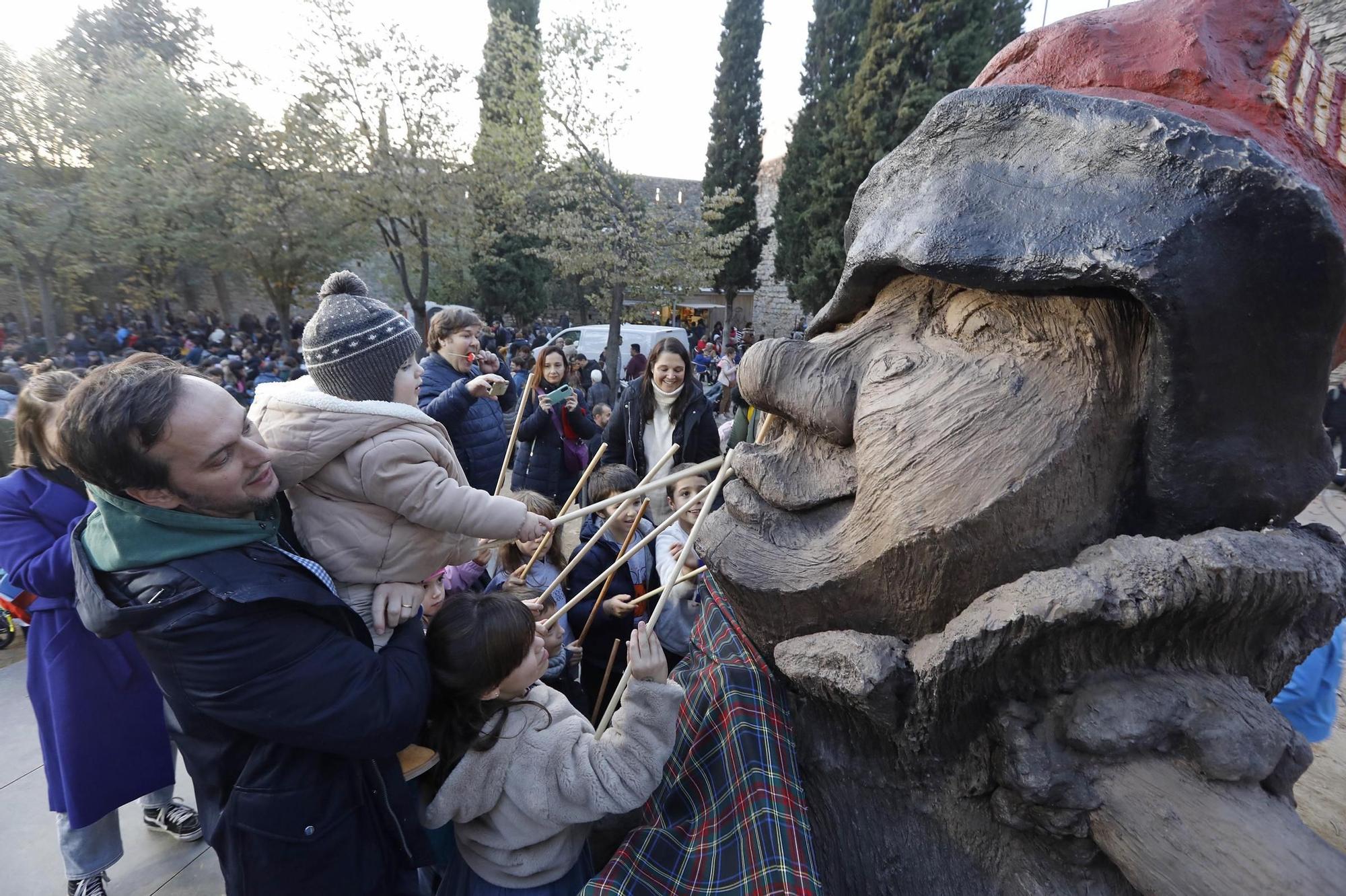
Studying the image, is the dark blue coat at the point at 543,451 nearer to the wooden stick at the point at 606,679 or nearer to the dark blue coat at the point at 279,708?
the wooden stick at the point at 606,679

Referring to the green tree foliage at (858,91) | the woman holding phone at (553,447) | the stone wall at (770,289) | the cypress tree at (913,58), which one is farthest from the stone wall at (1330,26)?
the stone wall at (770,289)

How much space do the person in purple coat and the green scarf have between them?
1266 mm

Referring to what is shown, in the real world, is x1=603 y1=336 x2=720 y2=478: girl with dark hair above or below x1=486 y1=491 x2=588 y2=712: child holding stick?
above

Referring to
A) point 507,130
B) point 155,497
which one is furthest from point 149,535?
point 507,130

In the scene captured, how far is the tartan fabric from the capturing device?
1.25 meters

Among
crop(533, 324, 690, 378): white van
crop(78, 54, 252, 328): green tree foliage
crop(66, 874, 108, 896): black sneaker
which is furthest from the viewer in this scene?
crop(533, 324, 690, 378): white van

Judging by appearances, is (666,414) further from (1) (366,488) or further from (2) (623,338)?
(2) (623,338)

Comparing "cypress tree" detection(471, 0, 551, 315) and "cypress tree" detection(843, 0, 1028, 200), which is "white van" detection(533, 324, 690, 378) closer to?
"cypress tree" detection(471, 0, 551, 315)

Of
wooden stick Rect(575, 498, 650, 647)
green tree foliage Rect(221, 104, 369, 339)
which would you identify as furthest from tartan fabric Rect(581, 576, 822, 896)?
green tree foliage Rect(221, 104, 369, 339)

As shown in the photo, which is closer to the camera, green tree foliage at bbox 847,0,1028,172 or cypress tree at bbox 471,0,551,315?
cypress tree at bbox 471,0,551,315

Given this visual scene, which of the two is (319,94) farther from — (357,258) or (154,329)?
(154,329)

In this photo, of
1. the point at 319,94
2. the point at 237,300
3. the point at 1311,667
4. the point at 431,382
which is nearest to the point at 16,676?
the point at 431,382

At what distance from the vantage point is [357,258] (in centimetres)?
1586

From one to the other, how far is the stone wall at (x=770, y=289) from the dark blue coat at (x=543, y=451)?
1822cm
